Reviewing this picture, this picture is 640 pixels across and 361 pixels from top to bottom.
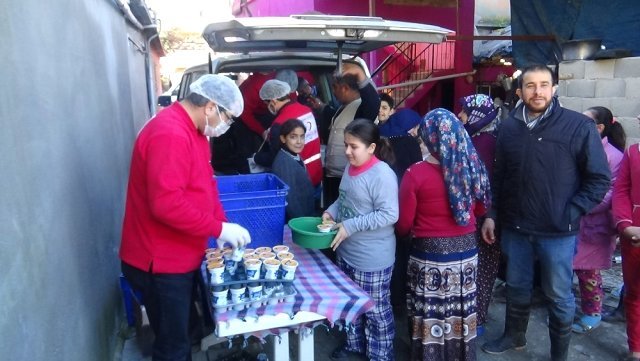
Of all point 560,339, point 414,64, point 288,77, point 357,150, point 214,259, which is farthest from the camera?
point 414,64

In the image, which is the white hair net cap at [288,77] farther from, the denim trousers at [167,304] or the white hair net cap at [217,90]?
the denim trousers at [167,304]

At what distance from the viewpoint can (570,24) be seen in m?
7.21

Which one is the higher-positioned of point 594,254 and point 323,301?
point 323,301

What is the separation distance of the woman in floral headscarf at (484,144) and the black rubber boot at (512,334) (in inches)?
9.2

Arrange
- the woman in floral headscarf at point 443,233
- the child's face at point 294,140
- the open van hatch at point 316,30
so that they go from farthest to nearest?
the child's face at point 294,140 < the open van hatch at point 316,30 < the woman in floral headscarf at point 443,233

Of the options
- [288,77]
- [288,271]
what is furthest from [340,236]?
[288,77]

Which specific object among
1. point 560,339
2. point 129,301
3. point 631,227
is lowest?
point 560,339

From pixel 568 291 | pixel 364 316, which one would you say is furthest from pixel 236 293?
pixel 568 291

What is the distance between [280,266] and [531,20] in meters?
7.47

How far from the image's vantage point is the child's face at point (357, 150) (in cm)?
302

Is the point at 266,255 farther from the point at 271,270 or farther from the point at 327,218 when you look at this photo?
A: the point at 327,218

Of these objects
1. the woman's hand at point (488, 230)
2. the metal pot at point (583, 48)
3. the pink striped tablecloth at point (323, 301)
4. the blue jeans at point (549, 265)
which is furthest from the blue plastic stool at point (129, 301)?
the metal pot at point (583, 48)

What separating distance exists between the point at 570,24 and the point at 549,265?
5402 millimetres

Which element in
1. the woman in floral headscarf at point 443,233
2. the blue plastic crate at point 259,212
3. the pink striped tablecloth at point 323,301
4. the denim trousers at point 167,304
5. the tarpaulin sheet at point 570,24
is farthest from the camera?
the tarpaulin sheet at point 570,24
